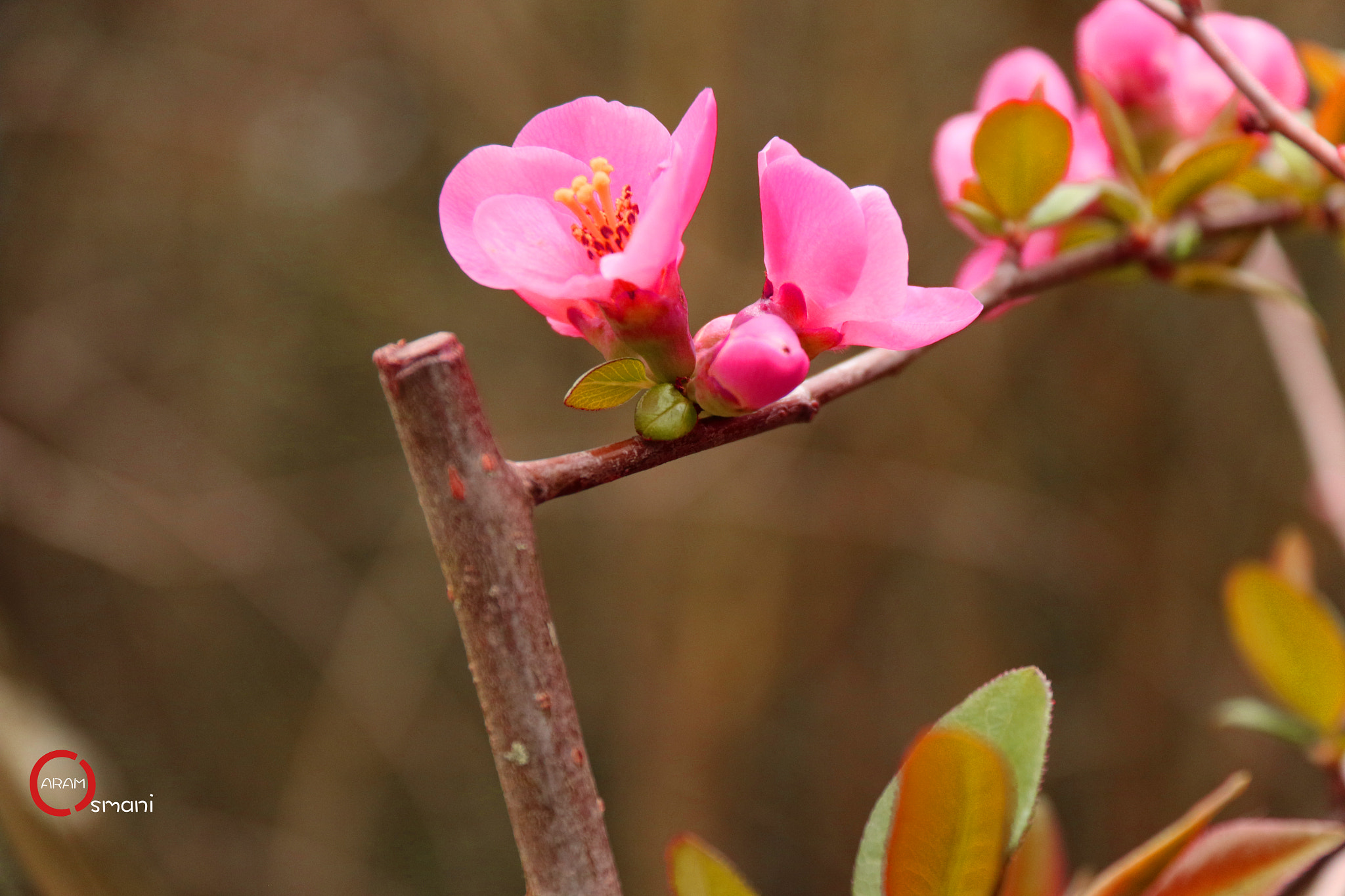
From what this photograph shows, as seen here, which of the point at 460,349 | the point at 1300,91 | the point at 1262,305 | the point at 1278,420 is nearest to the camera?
the point at 460,349

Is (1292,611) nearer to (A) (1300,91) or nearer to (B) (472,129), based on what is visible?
(A) (1300,91)

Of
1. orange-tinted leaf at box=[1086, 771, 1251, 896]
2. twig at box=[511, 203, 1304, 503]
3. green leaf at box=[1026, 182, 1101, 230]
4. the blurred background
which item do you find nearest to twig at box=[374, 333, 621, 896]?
twig at box=[511, 203, 1304, 503]

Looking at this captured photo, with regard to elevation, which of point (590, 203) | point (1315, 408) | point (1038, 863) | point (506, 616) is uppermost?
point (590, 203)

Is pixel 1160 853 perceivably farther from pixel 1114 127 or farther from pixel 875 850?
pixel 1114 127

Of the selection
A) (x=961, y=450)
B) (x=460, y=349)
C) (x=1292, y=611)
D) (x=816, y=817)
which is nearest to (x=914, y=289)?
(x=460, y=349)

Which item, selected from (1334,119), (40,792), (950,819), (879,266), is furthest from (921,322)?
(40,792)

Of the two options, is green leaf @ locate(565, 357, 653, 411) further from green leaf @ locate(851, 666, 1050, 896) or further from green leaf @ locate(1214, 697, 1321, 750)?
green leaf @ locate(1214, 697, 1321, 750)
